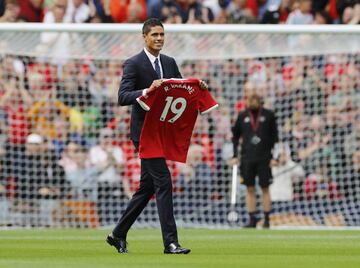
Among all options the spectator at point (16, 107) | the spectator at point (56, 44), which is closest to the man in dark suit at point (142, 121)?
the spectator at point (56, 44)

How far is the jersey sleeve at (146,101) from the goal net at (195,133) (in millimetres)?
7827

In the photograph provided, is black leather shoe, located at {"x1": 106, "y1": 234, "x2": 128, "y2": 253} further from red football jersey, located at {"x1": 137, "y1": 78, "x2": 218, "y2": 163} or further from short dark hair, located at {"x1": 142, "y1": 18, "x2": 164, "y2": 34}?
short dark hair, located at {"x1": 142, "y1": 18, "x2": 164, "y2": 34}

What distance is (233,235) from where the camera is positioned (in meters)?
15.7

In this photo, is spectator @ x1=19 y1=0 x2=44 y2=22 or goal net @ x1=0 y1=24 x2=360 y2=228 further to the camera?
spectator @ x1=19 y1=0 x2=44 y2=22

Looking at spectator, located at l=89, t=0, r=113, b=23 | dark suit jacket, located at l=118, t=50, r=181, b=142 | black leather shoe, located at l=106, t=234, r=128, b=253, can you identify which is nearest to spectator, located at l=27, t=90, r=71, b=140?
spectator, located at l=89, t=0, r=113, b=23

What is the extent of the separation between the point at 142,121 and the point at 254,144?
25.5 ft

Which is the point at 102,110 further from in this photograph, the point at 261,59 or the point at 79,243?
the point at 79,243

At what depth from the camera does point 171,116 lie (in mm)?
11633

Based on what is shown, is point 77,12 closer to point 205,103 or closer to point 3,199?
point 3,199

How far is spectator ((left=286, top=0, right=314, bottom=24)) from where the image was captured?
73.4 ft

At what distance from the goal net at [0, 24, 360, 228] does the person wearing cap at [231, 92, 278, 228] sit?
0.46 metres

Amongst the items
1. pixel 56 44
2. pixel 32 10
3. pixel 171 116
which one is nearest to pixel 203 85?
pixel 171 116

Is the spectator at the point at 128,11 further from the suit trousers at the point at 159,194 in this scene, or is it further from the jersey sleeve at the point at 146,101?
the jersey sleeve at the point at 146,101

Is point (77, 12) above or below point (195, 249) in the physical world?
above
